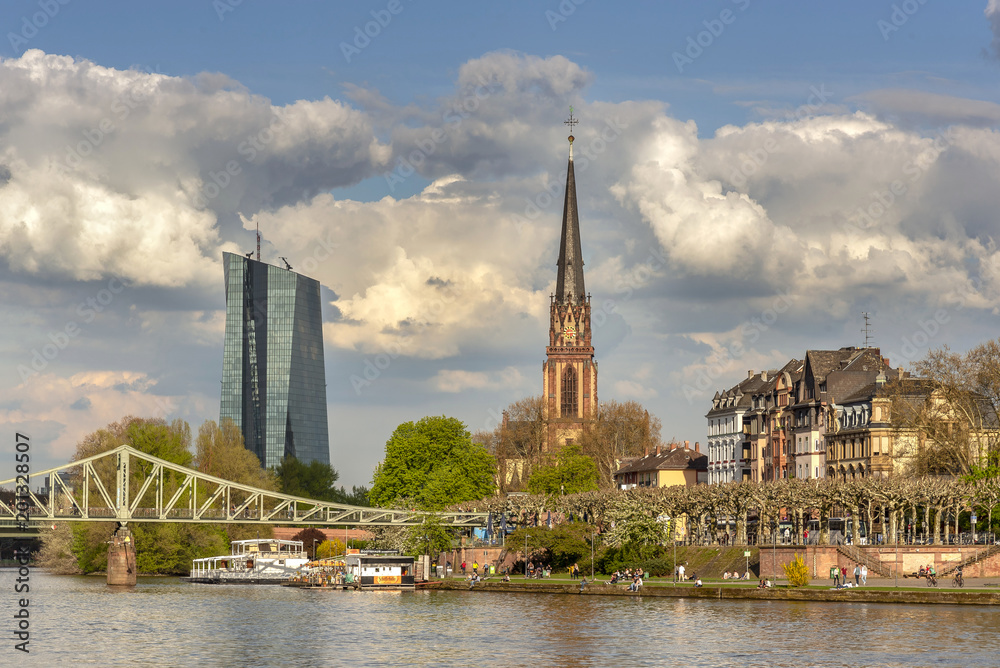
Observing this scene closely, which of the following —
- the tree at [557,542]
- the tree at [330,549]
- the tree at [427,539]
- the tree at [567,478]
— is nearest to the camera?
the tree at [557,542]

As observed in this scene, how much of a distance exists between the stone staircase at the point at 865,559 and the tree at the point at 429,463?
65005 millimetres

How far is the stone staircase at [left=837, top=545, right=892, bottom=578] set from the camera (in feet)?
336

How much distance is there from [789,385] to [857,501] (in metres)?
46.2

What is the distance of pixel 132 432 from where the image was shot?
6481 inches

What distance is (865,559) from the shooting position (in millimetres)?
102812

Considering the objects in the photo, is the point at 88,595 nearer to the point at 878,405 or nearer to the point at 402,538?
the point at 402,538

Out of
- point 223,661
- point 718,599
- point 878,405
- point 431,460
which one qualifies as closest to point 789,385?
point 878,405

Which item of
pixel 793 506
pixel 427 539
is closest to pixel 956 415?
pixel 793 506

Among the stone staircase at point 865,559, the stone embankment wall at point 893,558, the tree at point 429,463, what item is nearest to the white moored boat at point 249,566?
the tree at point 429,463

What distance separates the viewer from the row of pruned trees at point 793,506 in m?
106

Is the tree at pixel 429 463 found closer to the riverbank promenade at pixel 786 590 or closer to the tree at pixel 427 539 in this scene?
the tree at pixel 427 539

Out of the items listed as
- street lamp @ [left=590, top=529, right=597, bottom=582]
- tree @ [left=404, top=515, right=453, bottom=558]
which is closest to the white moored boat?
tree @ [left=404, top=515, right=453, bottom=558]

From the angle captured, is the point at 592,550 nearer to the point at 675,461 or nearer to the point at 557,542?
the point at 557,542

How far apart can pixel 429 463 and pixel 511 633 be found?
286 feet
